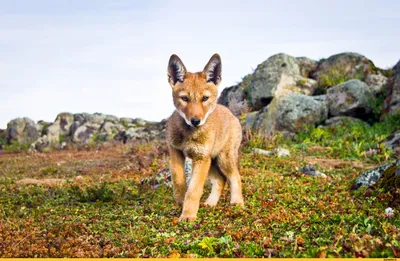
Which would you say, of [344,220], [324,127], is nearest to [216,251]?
[344,220]

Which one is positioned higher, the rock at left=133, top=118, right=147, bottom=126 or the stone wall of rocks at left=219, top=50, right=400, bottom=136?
the stone wall of rocks at left=219, top=50, right=400, bottom=136

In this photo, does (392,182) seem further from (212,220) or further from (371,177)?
(212,220)

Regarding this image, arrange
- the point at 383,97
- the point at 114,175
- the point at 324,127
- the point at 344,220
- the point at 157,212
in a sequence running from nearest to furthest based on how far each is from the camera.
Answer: the point at 344,220 → the point at 157,212 → the point at 114,175 → the point at 324,127 → the point at 383,97

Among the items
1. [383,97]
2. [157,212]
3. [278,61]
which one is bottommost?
[157,212]

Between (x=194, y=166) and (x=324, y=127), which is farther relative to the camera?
(x=324, y=127)

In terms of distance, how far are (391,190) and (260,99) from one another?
2035 centimetres

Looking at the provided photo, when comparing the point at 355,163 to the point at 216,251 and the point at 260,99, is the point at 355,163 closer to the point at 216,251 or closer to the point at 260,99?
the point at 216,251

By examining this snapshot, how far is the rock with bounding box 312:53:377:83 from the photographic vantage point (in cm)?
2933

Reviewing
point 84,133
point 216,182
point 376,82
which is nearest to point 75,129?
point 84,133

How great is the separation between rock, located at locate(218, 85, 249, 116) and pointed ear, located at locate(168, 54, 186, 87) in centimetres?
2097

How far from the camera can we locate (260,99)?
95.3 ft

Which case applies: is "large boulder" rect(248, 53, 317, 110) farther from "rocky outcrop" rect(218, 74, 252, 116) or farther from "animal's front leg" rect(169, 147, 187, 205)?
"animal's front leg" rect(169, 147, 187, 205)

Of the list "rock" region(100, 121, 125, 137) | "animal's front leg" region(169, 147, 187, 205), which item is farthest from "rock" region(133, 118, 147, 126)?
"animal's front leg" region(169, 147, 187, 205)

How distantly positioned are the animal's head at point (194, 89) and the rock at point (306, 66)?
80.2ft
